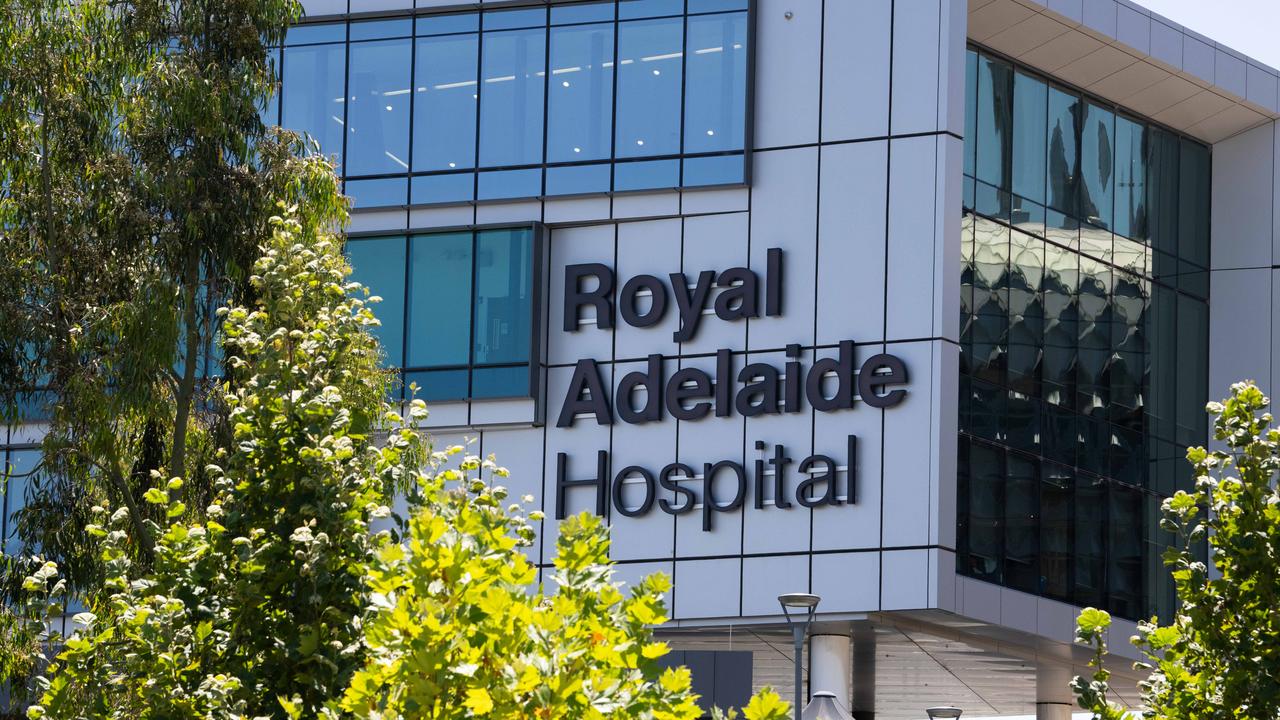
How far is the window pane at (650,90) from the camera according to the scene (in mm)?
32250

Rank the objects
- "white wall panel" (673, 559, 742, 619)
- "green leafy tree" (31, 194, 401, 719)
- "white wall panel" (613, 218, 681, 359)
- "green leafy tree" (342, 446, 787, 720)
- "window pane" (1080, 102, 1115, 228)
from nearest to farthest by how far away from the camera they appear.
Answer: "green leafy tree" (342, 446, 787, 720), "green leafy tree" (31, 194, 401, 719), "white wall panel" (673, 559, 742, 619), "white wall panel" (613, 218, 681, 359), "window pane" (1080, 102, 1115, 228)

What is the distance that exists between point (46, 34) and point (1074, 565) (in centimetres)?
2139

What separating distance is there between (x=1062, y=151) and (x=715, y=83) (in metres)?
7.15

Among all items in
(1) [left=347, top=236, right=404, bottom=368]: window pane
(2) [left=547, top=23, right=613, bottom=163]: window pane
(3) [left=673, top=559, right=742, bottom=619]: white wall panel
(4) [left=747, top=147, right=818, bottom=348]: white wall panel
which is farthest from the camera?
(1) [left=347, top=236, right=404, bottom=368]: window pane

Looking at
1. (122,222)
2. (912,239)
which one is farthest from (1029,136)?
(122,222)

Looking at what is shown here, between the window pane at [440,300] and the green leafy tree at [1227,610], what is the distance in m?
22.8

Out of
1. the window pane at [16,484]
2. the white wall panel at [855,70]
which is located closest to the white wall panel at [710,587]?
the white wall panel at [855,70]

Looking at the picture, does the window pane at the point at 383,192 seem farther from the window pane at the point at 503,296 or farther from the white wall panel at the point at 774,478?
the white wall panel at the point at 774,478

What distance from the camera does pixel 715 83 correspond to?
32188 millimetres

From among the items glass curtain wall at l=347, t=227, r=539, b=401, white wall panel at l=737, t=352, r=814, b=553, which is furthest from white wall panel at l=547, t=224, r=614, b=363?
white wall panel at l=737, t=352, r=814, b=553

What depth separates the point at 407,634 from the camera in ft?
21.6

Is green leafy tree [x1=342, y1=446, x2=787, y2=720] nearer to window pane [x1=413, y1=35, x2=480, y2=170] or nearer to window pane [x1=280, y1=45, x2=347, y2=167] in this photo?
window pane [x1=413, y1=35, x2=480, y2=170]

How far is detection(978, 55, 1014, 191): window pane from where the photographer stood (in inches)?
1310

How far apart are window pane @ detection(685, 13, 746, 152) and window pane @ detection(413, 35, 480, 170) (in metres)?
3.84
